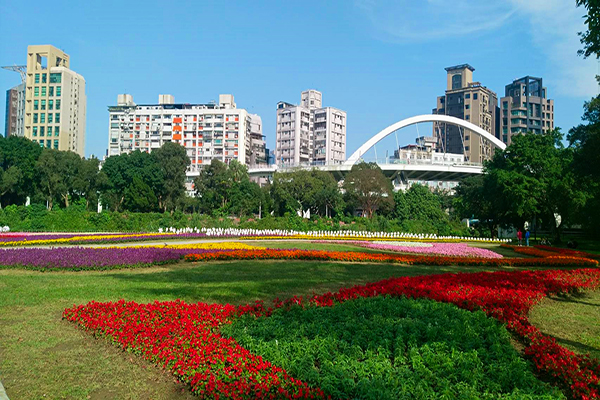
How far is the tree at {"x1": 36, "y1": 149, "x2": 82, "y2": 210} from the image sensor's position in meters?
45.1

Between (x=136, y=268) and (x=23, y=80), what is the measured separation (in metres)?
121

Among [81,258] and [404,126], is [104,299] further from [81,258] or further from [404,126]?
[404,126]

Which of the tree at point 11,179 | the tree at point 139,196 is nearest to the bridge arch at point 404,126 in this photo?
the tree at point 139,196

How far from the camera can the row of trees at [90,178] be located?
45.7m

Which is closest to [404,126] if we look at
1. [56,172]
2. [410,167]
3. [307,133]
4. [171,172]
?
[410,167]

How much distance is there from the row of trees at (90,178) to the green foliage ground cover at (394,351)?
4515cm

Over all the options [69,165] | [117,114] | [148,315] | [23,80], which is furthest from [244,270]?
[23,80]

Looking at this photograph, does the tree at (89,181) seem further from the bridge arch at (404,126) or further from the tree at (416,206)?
the bridge arch at (404,126)

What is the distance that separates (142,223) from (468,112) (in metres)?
111

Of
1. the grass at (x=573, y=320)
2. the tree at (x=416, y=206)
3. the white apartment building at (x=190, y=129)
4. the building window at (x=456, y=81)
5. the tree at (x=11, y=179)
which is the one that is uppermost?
the building window at (x=456, y=81)

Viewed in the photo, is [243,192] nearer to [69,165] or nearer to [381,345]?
[69,165]

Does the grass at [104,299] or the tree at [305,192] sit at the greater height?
the tree at [305,192]

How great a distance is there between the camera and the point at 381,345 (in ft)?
18.8

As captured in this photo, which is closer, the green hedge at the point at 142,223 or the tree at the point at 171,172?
the green hedge at the point at 142,223
